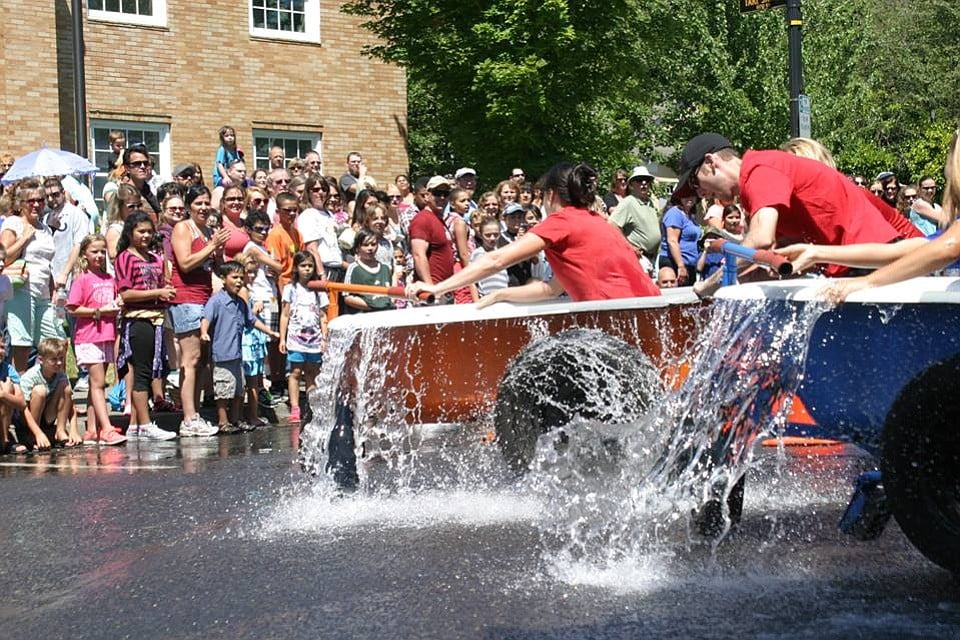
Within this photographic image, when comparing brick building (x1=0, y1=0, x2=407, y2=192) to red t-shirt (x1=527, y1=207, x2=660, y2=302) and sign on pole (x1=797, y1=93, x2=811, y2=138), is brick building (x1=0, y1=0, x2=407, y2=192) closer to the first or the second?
sign on pole (x1=797, y1=93, x2=811, y2=138)

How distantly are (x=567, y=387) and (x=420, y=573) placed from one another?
164cm

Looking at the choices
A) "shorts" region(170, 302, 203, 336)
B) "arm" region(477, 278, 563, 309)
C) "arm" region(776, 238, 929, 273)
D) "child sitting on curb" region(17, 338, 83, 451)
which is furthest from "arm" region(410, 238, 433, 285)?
"arm" region(776, 238, 929, 273)

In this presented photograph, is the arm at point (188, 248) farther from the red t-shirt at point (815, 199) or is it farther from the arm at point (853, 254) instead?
the arm at point (853, 254)

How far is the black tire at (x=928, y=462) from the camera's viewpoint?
4762 millimetres

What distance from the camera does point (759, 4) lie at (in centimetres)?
1536

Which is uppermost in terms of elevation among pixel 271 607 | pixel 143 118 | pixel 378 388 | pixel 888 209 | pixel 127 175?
pixel 143 118

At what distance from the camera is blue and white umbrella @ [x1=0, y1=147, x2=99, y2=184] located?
45.4ft

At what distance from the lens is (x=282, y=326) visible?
492 inches

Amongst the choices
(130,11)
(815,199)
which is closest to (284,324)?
(815,199)

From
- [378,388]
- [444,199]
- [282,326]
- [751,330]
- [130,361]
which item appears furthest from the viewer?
[444,199]

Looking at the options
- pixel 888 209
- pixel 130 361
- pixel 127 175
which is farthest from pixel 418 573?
pixel 127 175

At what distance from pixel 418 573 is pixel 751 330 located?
1.69m

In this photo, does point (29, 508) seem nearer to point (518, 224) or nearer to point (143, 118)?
point (518, 224)

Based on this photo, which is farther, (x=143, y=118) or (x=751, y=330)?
(x=143, y=118)
